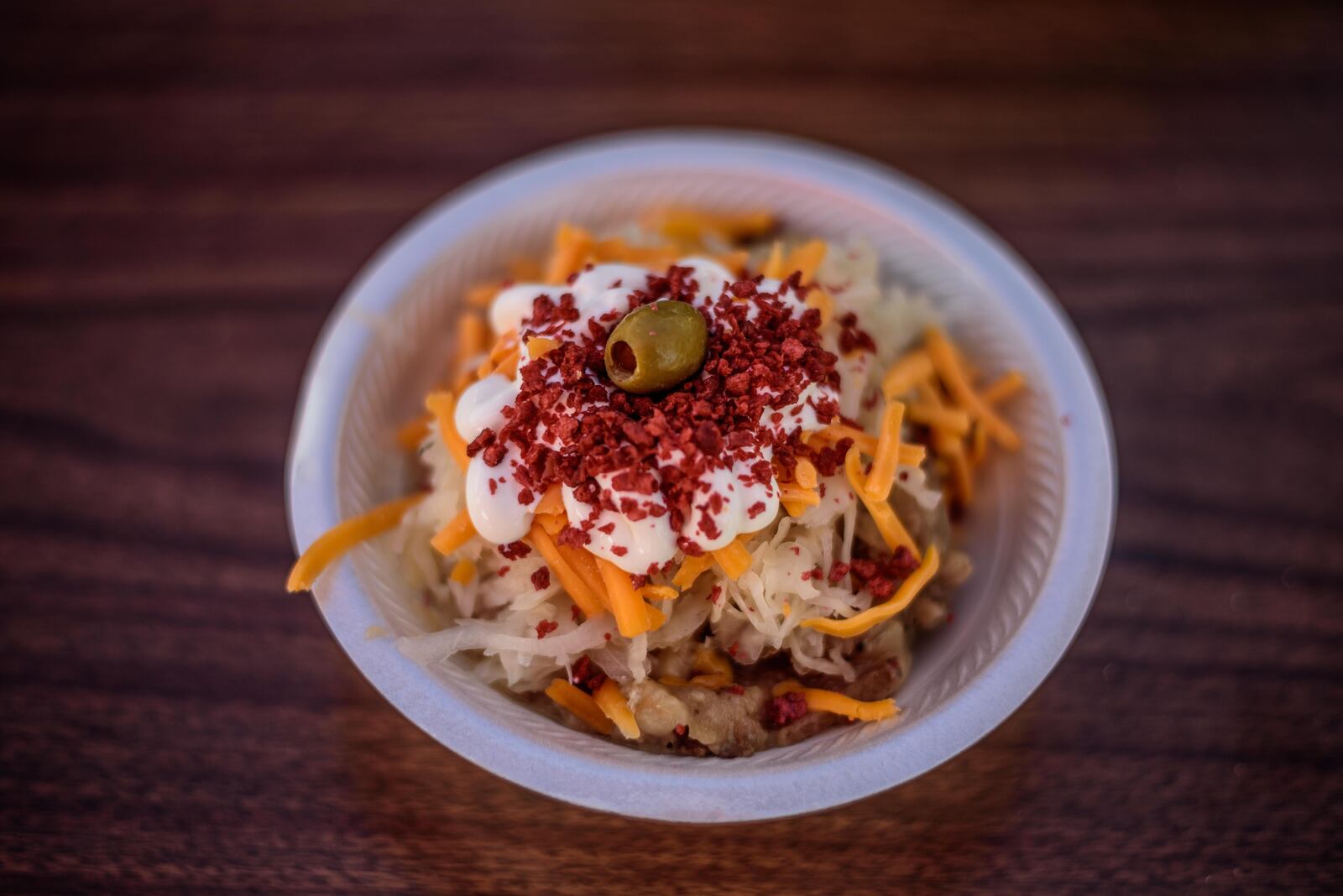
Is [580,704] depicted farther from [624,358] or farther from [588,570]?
[624,358]

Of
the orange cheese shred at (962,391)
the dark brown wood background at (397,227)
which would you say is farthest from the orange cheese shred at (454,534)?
the orange cheese shred at (962,391)

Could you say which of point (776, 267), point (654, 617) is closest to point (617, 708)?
point (654, 617)

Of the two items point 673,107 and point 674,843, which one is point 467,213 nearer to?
point 673,107

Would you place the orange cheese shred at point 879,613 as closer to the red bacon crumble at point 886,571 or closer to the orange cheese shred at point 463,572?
the red bacon crumble at point 886,571

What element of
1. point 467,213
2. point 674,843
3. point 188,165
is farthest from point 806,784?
point 188,165

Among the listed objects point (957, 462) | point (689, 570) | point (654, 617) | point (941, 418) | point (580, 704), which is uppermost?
point (941, 418)

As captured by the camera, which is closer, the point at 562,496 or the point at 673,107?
the point at 562,496

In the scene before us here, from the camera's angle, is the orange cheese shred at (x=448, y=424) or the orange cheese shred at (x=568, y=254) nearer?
the orange cheese shred at (x=448, y=424)
